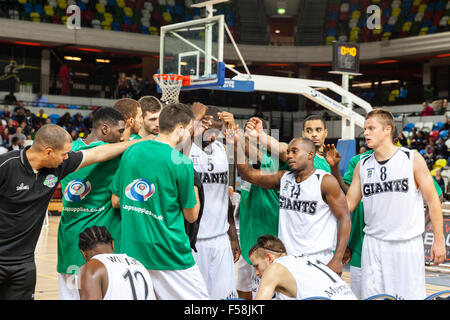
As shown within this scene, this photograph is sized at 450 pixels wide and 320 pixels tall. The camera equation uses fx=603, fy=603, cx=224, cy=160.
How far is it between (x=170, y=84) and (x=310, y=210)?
8127mm

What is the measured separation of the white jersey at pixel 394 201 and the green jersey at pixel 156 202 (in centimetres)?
177

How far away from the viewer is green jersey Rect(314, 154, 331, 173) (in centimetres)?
552

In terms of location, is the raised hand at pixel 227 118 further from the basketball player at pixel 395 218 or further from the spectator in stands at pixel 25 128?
the spectator in stands at pixel 25 128

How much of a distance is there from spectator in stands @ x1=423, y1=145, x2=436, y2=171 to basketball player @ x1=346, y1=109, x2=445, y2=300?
14.1 meters

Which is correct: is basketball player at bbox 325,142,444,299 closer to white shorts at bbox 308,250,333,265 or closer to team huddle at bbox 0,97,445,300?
team huddle at bbox 0,97,445,300

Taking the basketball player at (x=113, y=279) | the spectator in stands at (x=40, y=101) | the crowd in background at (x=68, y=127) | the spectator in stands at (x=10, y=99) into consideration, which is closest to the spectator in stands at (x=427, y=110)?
the crowd in background at (x=68, y=127)

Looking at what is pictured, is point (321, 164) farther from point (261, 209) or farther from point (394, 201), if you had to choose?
point (394, 201)

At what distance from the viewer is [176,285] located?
415cm

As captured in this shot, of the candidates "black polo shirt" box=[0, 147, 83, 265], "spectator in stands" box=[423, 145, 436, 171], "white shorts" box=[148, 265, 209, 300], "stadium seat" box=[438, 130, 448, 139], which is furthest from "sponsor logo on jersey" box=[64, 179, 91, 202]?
"stadium seat" box=[438, 130, 448, 139]

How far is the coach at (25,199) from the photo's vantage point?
13.2ft

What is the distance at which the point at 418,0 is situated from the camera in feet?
92.4

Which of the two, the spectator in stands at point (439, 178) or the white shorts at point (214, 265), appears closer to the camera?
the white shorts at point (214, 265)
